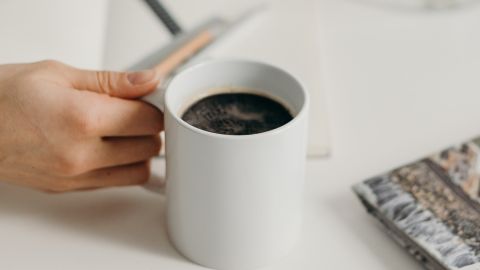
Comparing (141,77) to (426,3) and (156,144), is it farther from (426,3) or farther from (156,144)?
(426,3)

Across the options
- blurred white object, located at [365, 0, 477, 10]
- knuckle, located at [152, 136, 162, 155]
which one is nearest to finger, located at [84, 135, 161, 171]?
knuckle, located at [152, 136, 162, 155]

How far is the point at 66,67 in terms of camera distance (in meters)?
0.56

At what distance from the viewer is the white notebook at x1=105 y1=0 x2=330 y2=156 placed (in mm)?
741

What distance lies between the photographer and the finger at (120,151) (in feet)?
1.79

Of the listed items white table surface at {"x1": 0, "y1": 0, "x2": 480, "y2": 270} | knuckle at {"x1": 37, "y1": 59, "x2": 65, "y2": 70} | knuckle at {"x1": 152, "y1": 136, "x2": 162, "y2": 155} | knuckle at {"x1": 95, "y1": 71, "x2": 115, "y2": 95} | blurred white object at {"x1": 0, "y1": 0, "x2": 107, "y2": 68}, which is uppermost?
knuckle at {"x1": 37, "y1": 59, "x2": 65, "y2": 70}

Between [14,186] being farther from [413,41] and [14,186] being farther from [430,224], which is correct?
[413,41]

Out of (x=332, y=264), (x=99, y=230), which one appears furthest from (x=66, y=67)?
(x=332, y=264)

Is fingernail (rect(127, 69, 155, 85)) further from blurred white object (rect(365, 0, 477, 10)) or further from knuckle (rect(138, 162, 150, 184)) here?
blurred white object (rect(365, 0, 477, 10))

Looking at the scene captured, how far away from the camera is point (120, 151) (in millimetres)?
557

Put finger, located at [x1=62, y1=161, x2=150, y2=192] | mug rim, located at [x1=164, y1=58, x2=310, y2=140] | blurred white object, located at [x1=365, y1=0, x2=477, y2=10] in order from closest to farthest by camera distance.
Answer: mug rim, located at [x1=164, y1=58, x2=310, y2=140] < finger, located at [x1=62, y1=161, x2=150, y2=192] < blurred white object, located at [x1=365, y1=0, x2=477, y2=10]

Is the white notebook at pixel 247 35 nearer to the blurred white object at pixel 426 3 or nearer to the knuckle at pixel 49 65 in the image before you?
the blurred white object at pixel 426 3

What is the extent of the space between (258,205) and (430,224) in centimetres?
14

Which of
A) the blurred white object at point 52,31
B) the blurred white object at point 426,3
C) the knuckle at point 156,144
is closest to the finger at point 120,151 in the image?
the knuckle at point 156,144

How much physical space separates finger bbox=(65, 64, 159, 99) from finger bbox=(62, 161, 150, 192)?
0.07 metres
